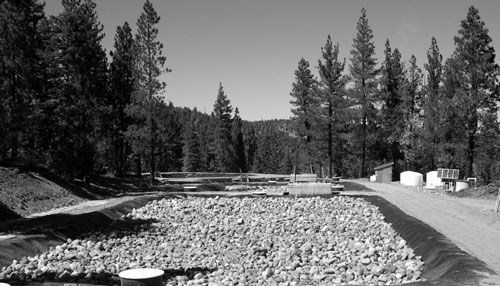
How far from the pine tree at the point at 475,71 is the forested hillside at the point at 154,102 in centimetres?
8

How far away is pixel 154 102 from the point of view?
128 feet

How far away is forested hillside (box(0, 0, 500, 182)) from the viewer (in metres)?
29.2

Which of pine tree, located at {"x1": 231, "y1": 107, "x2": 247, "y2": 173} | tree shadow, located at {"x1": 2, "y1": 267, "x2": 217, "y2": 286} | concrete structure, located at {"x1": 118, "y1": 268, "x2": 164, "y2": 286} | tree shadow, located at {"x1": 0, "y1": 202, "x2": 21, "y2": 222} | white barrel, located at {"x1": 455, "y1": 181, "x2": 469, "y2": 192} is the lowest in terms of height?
tree shadow, located at {"x1": 2, "y1": 267, "x2": 217, "y2": 286}

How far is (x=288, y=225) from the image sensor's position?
20.7m

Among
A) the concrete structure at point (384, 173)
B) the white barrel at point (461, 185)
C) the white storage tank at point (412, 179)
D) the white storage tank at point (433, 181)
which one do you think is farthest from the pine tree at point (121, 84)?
the white barrel at point (461, 185)

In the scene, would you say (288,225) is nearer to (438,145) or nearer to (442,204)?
(442,204)

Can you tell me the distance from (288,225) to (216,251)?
16.0ft

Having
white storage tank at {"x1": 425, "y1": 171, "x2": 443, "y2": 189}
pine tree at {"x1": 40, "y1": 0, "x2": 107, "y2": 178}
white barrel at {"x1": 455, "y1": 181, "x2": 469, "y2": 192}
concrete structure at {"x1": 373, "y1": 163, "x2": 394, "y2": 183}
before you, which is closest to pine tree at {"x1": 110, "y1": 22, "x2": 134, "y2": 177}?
pine tree at {"x1": 40, "y1": 0, "x2": 107, "y2": 178}

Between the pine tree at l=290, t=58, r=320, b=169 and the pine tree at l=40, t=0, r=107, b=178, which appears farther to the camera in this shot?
the pine tree at l=290, t=58, r=320, b=169

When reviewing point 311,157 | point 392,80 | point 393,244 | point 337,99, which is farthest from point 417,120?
point 393,244

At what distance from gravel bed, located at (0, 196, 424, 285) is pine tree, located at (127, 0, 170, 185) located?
1433 cm

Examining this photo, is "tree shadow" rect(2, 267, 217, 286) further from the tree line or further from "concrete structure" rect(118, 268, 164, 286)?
the tree line

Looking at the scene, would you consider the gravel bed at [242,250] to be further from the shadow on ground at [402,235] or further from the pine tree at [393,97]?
the pine tree at [393,97]

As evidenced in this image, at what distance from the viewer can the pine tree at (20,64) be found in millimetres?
24797
